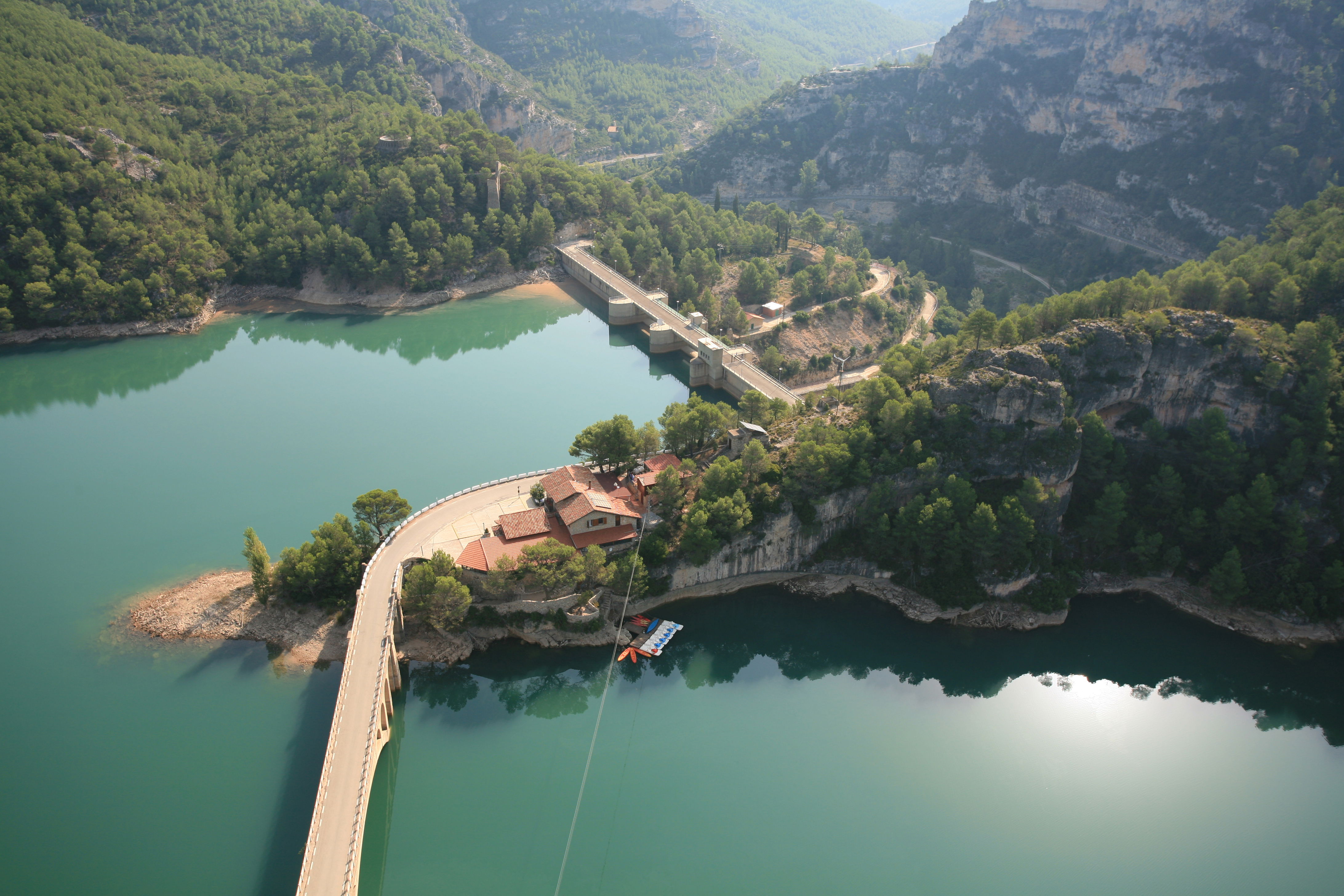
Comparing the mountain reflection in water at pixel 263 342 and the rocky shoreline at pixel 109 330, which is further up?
the rocky shoreline at pixel 109 330

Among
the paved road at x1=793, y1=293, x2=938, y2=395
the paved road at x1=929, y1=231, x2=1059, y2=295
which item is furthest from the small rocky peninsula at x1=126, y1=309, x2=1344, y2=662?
the paved road at x1=929, y1=231, x2=1059, y2=295

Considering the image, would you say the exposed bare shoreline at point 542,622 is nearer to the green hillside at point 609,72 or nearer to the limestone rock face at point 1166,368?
the limestone rock face at point 1166,368

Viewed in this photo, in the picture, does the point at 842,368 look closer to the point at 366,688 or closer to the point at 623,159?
the point at 366,688

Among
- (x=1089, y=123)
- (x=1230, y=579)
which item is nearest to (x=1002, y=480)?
(x=1230, y=579)

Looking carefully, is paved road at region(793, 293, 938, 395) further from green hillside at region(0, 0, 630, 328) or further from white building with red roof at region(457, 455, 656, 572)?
green hillside at region(0, 0, 630, 328)

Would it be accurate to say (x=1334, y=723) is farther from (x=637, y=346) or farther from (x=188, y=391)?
(x=188, y=391)

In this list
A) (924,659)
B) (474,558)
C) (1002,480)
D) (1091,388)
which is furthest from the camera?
(1091,388)

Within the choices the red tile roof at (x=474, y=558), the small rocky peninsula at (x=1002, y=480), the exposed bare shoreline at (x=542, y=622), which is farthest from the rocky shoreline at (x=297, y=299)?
the red tile roof at (x=474, y=558)
